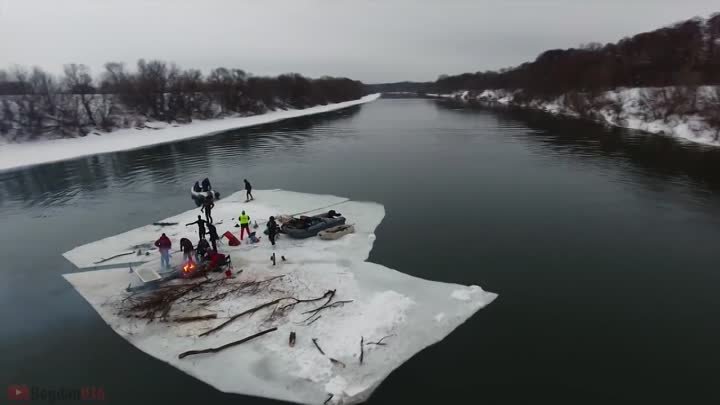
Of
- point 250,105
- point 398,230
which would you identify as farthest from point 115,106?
point 398,230

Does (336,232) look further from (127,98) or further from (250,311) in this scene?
(127,98)

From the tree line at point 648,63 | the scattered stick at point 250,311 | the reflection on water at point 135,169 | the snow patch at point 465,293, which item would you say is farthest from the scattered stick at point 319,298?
the tree line at point 648,63

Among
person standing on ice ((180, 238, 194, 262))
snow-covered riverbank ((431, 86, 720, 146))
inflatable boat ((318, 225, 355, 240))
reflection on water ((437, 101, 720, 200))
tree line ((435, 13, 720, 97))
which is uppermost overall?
tree line ((435, 13, 720, 97))

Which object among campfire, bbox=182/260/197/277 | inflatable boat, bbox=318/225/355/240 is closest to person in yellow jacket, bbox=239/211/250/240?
inflatable boat, bbox=318/225/355/240

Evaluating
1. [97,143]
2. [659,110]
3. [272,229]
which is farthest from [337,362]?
[659,110]

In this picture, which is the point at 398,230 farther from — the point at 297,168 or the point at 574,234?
the point at 297,168

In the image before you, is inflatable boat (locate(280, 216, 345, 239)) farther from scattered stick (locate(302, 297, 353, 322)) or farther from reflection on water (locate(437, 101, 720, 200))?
reflection on water (locate(437, 101, 720, 200))
